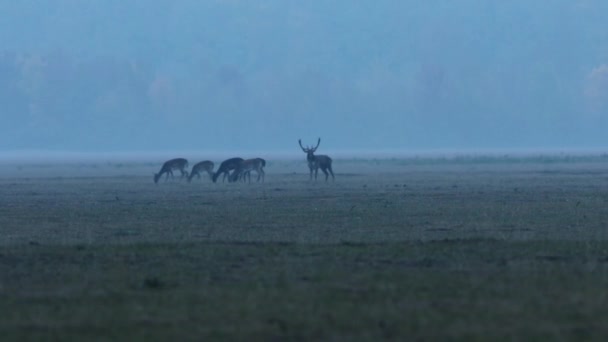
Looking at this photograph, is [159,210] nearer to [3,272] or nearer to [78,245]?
[78,245]

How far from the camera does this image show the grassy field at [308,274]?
12484mm

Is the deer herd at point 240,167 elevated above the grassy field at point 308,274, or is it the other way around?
the deer herd at point 240,167

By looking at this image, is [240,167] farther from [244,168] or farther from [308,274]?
[308,274]

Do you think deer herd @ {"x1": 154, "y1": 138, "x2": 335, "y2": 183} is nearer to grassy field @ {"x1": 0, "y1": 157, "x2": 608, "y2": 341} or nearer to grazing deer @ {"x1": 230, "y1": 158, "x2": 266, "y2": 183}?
grazing deer @ {"x1": 230, "y1": 158, "x2": 266, "y2": 183}

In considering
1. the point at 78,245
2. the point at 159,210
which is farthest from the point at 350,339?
the point at 159,210

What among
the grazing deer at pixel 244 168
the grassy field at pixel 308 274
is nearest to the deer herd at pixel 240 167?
the grazing deer at pixel 244 168

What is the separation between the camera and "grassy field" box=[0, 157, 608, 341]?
41.0ft

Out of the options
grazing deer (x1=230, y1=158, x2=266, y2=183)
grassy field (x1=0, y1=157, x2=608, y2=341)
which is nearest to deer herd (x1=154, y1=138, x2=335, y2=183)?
grazing deer (x1=230, y1=158, x2=266, y2=183)

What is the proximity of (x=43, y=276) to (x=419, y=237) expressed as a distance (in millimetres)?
8610

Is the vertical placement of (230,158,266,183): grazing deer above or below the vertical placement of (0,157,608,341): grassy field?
above

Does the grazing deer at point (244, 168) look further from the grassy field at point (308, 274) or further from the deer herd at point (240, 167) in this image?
the grassy field at point (308, 274)

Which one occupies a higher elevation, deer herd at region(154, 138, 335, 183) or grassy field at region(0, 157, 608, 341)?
deer herd at region(154, 138, 335, 183)

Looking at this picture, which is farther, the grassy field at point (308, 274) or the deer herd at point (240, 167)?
the deer herd at point (240, 167)

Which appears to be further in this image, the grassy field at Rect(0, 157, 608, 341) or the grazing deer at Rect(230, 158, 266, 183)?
the grazing deer at Rect(230, 158, 266, 183)
